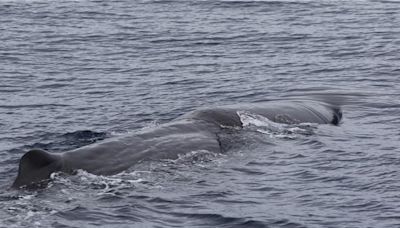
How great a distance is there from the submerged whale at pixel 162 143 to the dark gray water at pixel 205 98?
1.10 ft

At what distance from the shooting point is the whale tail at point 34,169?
49.9ft

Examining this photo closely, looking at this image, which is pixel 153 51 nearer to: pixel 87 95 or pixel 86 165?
pixel 87 95

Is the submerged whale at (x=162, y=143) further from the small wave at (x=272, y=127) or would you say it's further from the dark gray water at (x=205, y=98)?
the dark gray water at (x=205, y=98)

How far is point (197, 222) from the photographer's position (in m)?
14.2

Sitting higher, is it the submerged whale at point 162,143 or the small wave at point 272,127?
the submerged whale at point 162,143

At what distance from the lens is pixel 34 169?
1541cm

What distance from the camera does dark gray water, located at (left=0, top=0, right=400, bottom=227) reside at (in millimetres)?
14719

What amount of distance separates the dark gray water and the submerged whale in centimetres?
33

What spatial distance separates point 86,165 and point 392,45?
21.7 metres

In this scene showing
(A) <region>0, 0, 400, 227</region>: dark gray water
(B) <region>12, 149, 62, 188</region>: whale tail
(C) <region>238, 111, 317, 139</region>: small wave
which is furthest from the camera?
(C) <region>238, 111, 317, 139</region>: small wave

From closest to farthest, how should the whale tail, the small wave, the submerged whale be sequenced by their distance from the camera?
1. the whale tail
2. the submerged whale
3. the small wave

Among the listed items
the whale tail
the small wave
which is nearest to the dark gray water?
the small wave

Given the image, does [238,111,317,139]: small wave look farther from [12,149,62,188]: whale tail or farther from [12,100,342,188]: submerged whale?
[12,149,62,188]: whale tail

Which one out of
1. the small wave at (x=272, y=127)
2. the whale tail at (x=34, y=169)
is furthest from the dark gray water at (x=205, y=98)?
the whale tail at (x=34, y=169)
